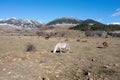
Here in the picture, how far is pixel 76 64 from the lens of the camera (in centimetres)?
1647

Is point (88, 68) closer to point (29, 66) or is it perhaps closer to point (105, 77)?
point (105, 77)

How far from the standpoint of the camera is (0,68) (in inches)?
588

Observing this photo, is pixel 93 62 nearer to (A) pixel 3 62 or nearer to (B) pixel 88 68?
(B) pixel 88 68

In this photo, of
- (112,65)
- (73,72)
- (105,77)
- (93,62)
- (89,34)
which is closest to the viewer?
(105,77)

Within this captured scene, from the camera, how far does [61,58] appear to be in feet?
60.0

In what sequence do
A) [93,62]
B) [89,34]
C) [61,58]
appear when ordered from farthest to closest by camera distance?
[89,34], [61,58], [93,62]

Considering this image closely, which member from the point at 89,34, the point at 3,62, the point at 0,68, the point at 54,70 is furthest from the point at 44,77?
the point at 89,34

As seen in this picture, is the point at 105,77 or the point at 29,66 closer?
the point at 105,77

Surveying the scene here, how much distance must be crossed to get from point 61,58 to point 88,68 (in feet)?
11.5

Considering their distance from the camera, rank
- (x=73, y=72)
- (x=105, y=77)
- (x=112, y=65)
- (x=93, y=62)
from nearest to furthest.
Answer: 1. (x=105, y=77)
2. (x=73, y=72)
3. (x=112, y=65)
4. (x=93, y=62)

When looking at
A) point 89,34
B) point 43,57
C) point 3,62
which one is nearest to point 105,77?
point 43,57

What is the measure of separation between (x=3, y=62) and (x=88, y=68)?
20.9 feet

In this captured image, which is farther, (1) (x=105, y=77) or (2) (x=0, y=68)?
(2) (x=0, y=68)

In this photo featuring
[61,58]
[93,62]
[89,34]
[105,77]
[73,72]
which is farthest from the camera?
[89,34]
